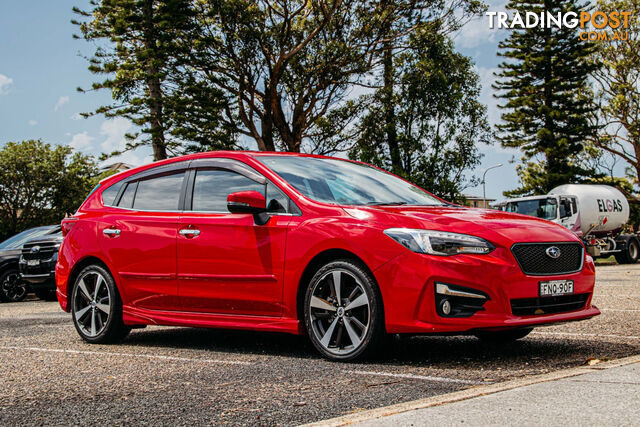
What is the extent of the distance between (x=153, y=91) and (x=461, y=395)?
79.5ft

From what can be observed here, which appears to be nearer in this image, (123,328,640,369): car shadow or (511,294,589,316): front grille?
(511,294,589,316): front grille

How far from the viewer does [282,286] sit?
547 centimetres

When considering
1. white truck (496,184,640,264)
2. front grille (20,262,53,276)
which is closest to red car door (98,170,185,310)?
front grille (20,262,53,276)

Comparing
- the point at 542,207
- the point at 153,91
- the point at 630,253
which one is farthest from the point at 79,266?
the point at 630,253

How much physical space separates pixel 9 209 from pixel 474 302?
4105cm

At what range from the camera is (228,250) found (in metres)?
5.79

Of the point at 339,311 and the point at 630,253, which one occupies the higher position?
the point at 339,311

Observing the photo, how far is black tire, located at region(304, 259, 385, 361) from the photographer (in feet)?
16.2

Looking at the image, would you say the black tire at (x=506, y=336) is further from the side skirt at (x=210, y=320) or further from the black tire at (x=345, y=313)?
the side skirt at (x=210, y=320)

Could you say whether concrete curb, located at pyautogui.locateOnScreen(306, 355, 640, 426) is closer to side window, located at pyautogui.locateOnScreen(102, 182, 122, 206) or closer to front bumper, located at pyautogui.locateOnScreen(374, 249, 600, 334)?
front bumper, located at pyautogui.locateOnScreen(374, 249, 600, 334)

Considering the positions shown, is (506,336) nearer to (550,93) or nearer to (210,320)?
(210,320)

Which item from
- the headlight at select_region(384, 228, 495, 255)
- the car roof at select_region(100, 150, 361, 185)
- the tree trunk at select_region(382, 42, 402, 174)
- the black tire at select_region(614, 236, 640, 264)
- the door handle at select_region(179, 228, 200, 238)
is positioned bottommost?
the black tire at select_region(614, 236, 640, 264)

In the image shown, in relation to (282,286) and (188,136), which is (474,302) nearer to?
(282,286)

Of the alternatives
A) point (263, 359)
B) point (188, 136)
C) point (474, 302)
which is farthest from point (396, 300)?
point (188, 136)
